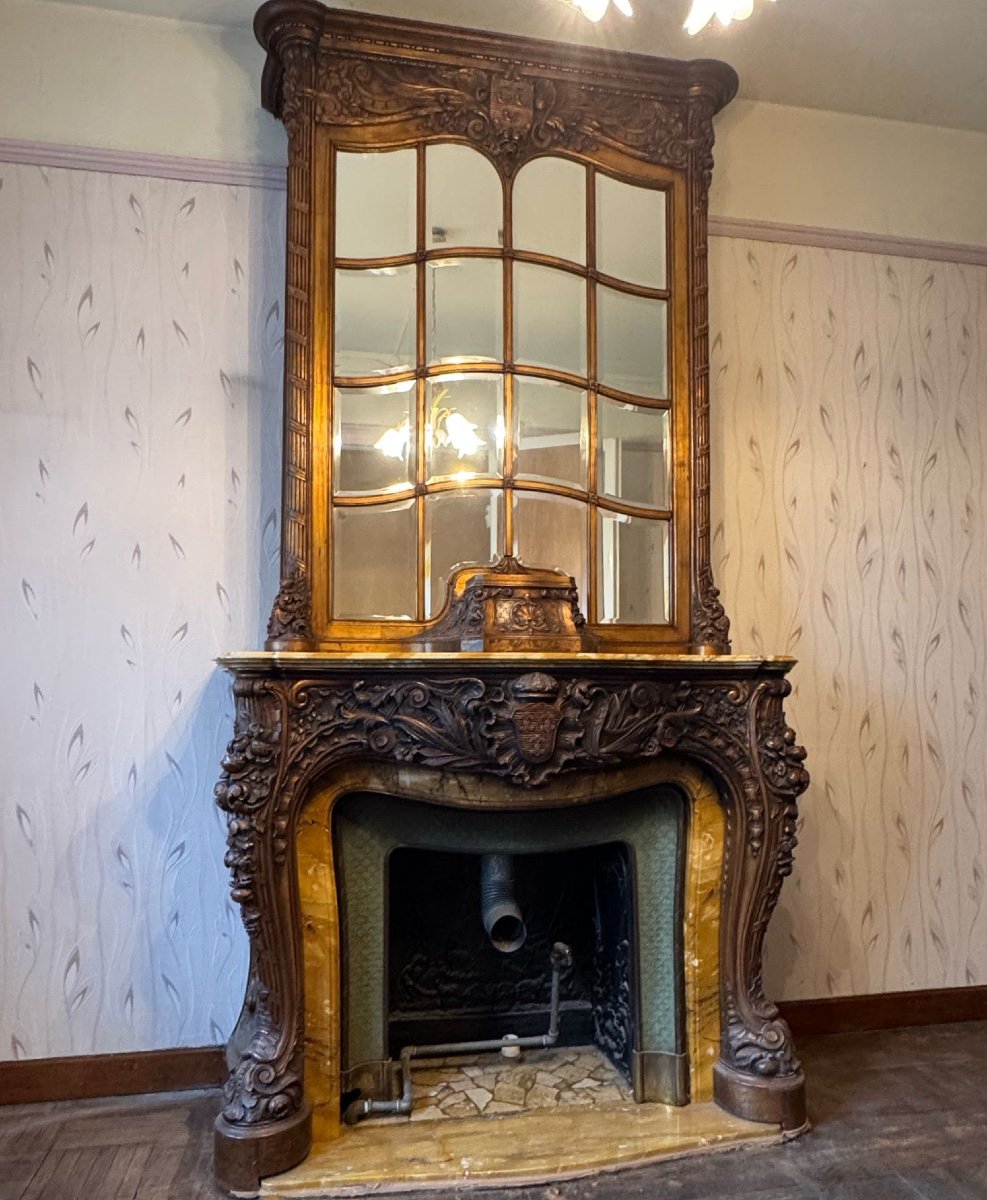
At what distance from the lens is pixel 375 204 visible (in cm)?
197

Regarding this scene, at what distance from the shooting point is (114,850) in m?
1.94

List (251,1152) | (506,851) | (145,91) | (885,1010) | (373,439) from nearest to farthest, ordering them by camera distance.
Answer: (251,1152), (506,851), (373,439), (145,91), (885,1010)

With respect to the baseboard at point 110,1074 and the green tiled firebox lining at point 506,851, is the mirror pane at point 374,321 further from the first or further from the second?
the baseboard at point 110,1074

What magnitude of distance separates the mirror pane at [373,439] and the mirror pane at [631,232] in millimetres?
597

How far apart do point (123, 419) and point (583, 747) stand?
1287 millimetres

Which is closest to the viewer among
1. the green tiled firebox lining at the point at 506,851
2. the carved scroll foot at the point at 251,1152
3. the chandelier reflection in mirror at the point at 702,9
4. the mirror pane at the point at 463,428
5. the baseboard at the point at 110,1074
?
the chandelier reflection in mirror at the point at 702,9

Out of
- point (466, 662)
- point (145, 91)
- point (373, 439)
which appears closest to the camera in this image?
point (466, 662)

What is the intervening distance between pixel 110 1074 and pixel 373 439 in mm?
1510

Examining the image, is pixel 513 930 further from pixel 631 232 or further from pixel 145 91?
pixel 145 91

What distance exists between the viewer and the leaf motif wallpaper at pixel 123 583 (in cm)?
192

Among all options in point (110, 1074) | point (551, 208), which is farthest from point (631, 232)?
point (110, 1074)

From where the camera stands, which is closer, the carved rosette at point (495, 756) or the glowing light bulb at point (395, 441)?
the carved rosette at point (495, 756)

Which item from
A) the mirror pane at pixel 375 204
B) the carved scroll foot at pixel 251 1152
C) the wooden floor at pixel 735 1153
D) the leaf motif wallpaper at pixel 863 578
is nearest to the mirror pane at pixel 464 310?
the mirror pane at pixel 375 204

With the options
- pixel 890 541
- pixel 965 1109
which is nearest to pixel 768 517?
pixel 890 541
